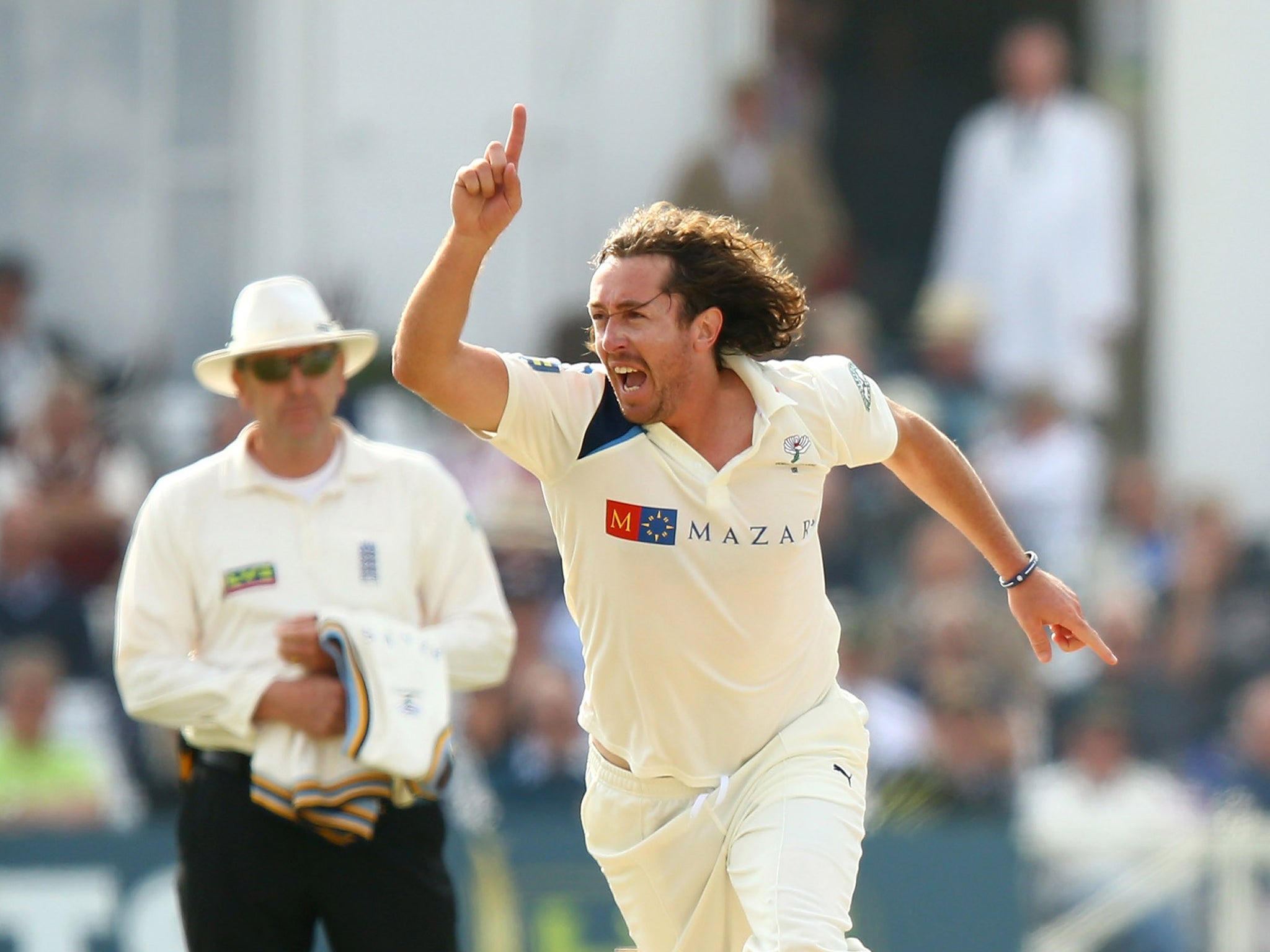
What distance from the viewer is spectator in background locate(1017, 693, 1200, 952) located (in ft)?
26.8

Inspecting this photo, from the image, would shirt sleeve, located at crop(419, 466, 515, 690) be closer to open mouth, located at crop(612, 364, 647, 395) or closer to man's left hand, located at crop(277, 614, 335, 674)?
man's left hand, located at crop(277, 614, 335, 674)

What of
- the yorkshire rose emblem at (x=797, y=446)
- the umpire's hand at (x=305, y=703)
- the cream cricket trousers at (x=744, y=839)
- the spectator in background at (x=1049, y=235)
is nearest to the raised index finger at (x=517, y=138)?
the yorkshire rose emblem at (x=797, y=446)

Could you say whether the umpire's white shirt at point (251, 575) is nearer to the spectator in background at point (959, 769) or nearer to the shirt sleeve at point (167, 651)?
the shirt sleeve at point (167, 651)

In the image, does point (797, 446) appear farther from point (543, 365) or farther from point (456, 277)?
point (456, 277)

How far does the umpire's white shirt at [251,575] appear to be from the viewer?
5.35 metres

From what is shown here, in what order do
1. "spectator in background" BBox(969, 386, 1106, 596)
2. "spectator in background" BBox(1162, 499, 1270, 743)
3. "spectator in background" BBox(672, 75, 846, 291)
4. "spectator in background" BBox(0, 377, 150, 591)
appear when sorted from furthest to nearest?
"spectator in background" BBox(672, 75, 846, 291) < "spectator in background" BBox(969, 386, 1106, 596) < "spectator in background" BBox(1162, 499, 1270, 743) < "spectator in background" BBox(0, 377, 150, 591)

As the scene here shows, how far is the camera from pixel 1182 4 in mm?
11688

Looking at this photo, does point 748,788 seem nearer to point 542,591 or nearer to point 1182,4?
point 542,591

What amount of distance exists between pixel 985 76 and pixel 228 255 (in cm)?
454

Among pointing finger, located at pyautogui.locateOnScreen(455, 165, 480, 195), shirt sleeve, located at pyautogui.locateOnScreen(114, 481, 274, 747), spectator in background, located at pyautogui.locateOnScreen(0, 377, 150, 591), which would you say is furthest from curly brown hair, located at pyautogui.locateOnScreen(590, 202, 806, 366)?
spectator in background, located at pyautogui.locateOnScreen(0, 377, 150, 591)

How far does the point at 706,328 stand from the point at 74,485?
540 centimetres

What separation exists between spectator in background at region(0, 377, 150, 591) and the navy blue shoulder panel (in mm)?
5074

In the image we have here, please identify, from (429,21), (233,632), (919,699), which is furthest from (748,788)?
(429,21)

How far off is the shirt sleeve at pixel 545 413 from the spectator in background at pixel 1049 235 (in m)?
6.56
